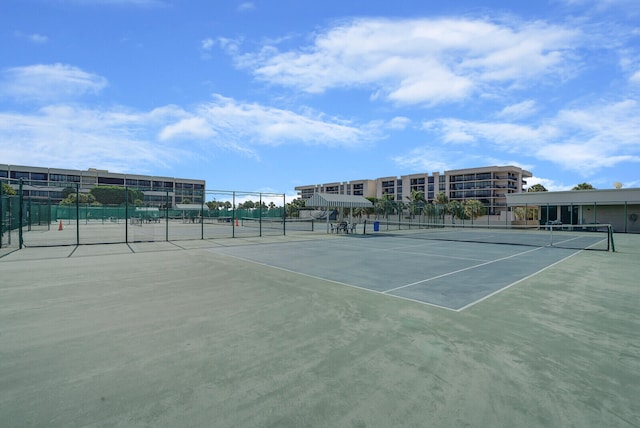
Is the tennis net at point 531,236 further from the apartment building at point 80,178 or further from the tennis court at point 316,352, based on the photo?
the apartment building at point 80,178

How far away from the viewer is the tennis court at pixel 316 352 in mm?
2912

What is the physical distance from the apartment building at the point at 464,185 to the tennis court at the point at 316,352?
89233mm

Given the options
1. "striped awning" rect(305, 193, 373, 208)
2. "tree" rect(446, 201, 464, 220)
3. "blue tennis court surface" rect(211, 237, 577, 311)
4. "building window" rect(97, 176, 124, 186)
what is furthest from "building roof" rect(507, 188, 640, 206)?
"building window" rect(97, 176, 124, 186)

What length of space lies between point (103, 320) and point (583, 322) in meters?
7.99

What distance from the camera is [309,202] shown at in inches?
1172

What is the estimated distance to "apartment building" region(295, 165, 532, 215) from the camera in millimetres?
97125

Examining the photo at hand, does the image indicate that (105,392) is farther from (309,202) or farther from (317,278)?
(309,202)

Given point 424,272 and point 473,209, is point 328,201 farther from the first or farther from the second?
point 473,209

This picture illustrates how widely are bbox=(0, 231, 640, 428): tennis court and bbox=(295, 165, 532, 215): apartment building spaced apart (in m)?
89.2

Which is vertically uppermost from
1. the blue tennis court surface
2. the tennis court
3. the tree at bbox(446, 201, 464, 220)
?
the tree at bbox(446, 201, 464, 220)

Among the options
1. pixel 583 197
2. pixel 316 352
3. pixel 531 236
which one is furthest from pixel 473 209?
pixel 316 352

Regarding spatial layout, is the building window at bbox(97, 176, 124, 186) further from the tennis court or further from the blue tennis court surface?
the tennis court

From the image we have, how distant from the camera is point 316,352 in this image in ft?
13.6

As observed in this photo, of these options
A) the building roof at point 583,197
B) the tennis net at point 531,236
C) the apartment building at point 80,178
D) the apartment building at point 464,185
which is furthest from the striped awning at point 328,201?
the apartment building at point 80,178
